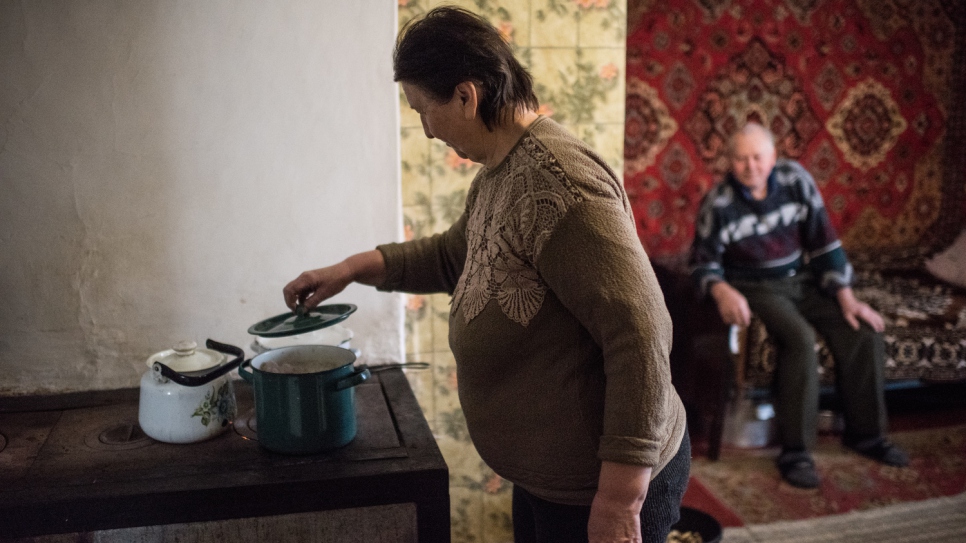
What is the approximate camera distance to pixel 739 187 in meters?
2.95

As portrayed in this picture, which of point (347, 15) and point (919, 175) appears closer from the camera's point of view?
point (347, 15)

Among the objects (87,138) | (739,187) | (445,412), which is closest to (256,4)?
(87,138)

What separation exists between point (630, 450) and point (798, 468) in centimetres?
204

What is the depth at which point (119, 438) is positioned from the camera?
1.40 meters

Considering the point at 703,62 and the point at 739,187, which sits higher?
the point at 703,62

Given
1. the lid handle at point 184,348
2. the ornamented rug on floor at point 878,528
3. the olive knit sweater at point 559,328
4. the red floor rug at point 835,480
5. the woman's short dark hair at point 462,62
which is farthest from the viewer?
the red floor rug at point 835,480

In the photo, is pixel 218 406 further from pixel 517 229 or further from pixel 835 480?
pixel 835 480

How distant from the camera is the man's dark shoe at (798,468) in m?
2.66

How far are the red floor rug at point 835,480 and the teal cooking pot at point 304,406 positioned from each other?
1.64 m

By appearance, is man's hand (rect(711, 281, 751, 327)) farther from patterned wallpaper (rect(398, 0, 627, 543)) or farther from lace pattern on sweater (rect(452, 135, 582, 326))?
lace pattern on sweater (rect(452, 135, 582, 326))

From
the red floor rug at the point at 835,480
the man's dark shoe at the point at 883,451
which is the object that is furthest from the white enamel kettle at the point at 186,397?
the man's dark shoe at the point at 883,451

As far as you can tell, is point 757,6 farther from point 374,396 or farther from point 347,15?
point 374,396

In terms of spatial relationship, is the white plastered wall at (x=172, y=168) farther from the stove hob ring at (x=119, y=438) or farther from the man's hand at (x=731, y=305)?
the man's hand at (x=731, y=305)

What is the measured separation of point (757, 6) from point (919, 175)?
4.16 feet
